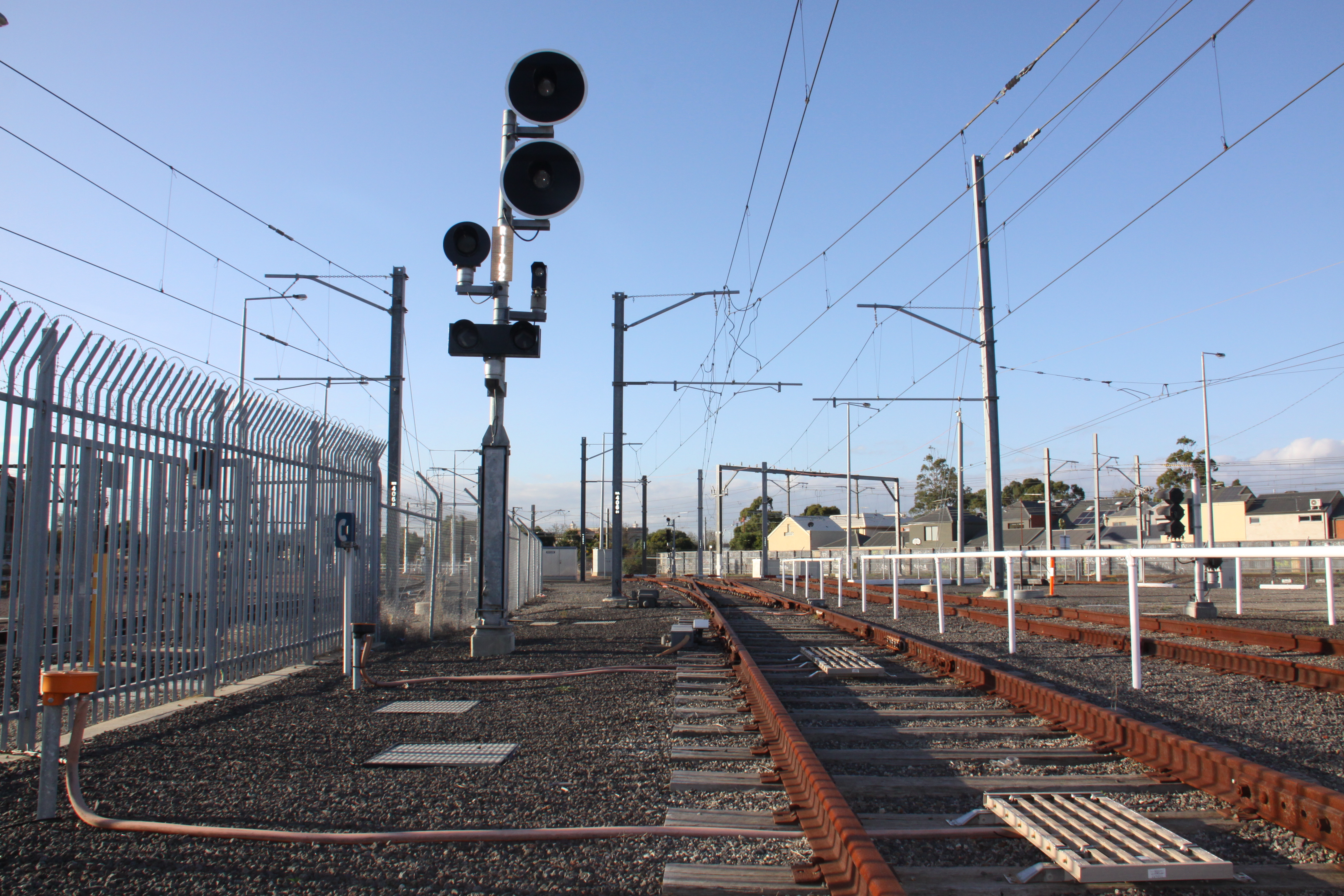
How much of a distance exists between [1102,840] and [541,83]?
9.71 m

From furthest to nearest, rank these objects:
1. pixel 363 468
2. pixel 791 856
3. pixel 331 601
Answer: pixel 363 468, pixel 331 601, pixel 791 856

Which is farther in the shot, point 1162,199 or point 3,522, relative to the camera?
point 1162,199

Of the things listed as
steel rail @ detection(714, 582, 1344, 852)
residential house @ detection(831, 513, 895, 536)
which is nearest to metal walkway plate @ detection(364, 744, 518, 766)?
steel rail @ detection(714, 582, 1344, 852)

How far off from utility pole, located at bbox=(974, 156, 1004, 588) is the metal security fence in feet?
54.1

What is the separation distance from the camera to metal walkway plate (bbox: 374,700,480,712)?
7312 mm

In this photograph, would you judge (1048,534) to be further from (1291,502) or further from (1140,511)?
(1291,502)

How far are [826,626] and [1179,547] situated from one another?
23.9 feet

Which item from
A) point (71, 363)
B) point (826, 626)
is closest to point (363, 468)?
point (71, 363)

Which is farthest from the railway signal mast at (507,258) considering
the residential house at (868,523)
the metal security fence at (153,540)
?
the residential house at (868,523)

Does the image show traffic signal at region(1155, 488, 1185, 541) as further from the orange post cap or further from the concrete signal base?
the orange post cap

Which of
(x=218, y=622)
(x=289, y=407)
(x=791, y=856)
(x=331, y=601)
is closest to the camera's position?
(x=791, y=856)

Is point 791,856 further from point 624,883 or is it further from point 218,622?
point 218,622

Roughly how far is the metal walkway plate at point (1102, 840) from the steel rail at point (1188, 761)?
54cm

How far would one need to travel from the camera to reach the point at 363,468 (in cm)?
1249
